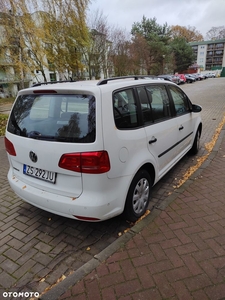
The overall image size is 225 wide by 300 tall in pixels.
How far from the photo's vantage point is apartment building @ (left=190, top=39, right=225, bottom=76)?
8562 centimetres

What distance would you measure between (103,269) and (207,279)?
0.94 meters

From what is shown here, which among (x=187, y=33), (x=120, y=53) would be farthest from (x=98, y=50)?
(x=187, y=33)

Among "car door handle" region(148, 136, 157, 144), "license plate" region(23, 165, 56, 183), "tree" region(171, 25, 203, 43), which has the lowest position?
"license plate" region(23, 165, 56, 183)

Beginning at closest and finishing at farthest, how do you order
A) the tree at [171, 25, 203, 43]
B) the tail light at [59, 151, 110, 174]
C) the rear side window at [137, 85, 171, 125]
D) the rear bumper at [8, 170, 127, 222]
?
the tail light at [59, 151, 110, 174], the rear bumper at [8, 170, 127, 222], the rear side window at [137, 85, 171, 125], the tree at [171, 25, 203, 43]

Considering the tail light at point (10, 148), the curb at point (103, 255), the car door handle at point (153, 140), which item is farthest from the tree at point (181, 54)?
the tail light at point (10, 148)

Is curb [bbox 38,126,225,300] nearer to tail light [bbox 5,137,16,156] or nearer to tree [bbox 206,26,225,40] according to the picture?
tail light [bbox 5,137,16,156]

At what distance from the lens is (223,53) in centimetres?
8600

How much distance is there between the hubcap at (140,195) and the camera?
2.64 metres

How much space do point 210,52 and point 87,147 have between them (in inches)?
4102

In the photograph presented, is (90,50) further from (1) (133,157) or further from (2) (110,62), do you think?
(1) (133,157)

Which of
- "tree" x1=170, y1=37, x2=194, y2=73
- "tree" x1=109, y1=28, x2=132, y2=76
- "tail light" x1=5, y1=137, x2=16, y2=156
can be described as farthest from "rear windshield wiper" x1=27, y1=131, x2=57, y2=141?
"tree" x1=170, y1=37, x2=194, y2=73

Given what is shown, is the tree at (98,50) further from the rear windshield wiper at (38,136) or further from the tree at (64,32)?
the rear windshield wiper at (38,136)

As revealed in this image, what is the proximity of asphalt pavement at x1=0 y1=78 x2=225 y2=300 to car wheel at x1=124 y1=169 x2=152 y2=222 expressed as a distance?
13 cm

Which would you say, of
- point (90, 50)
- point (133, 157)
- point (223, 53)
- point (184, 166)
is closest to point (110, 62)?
point (90, 50)
